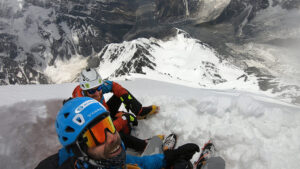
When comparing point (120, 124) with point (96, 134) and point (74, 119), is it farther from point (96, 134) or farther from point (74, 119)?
point (74, 119)

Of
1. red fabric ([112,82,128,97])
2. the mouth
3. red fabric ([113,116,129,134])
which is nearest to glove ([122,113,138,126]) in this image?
red fabric ([113,116,129,134])

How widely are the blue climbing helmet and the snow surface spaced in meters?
4.51

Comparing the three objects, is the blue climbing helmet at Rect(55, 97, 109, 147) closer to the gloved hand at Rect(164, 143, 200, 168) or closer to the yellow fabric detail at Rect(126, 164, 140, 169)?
the yellow fabric detail at Rect(126, 164, 140, 169)

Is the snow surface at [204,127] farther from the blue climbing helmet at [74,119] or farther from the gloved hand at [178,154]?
the blue climbing helmet at [74,119]

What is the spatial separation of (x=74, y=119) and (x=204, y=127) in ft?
17.4

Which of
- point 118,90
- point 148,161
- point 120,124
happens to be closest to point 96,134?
point 148,161

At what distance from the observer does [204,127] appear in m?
7.98

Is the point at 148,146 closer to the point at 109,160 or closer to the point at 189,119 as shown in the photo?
the point at 189,119

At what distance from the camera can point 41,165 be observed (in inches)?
174

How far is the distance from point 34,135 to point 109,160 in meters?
6.59

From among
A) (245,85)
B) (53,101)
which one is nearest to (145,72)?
(245,85)

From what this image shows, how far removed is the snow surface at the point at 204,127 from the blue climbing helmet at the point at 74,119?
4513 mm

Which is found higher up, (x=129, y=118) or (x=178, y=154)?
(x=178, y=154)

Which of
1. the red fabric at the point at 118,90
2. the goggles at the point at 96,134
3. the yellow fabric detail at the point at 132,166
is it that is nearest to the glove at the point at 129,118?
the red fabric at the point at 118,90
